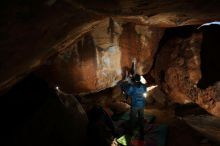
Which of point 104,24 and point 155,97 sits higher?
point 104,24

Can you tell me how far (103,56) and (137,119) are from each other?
3820 millimetres

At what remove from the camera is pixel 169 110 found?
33.1 feet

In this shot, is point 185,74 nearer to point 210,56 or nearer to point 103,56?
point 210,56

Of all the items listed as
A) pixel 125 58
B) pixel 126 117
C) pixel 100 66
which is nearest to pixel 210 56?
pixel 125 58

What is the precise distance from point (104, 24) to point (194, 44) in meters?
3.71

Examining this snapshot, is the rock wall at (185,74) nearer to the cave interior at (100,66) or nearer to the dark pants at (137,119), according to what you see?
the cave interior at (100,66)

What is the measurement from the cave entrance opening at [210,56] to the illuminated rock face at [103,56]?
228 centimetres

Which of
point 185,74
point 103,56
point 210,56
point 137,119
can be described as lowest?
point 137,119

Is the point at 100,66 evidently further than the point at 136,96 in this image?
Yes

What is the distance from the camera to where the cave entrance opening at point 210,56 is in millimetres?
9289

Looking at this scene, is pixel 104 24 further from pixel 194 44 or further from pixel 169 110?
pixel 169 110

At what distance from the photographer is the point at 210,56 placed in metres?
9.49

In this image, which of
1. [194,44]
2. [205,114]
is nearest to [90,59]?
[194,44]

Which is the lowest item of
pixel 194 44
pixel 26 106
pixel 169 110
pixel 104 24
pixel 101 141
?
pixel 169 110
